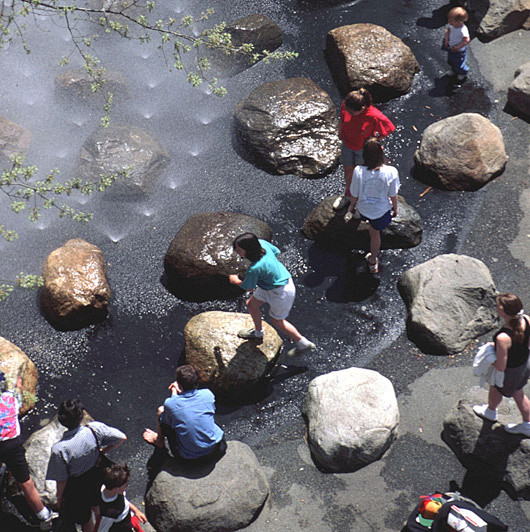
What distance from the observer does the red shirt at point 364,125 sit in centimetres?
857

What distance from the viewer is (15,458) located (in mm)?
6812

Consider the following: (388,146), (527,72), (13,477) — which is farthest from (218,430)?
(527,72)

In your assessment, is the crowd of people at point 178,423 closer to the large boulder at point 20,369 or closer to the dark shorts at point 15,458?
the dark shorts at point 15,458

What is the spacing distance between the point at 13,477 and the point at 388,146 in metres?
7.24

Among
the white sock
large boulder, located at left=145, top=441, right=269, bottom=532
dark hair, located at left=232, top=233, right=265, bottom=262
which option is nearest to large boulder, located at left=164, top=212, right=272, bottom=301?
dark hair, located at left=232, top=233, right=265, bottom=262

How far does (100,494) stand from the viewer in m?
6.84

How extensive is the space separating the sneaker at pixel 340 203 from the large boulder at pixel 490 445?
323 centimetres

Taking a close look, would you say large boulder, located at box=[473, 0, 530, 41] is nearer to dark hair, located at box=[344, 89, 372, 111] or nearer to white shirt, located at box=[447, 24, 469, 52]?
white shirt, located at box=[447, 24, 469, 52]

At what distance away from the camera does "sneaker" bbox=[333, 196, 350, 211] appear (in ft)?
30.9

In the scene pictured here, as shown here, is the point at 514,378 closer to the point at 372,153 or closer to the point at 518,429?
the point at 518,429

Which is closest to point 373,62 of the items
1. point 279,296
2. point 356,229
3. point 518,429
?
point 356,229

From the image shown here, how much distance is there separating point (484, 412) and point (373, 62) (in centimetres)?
650

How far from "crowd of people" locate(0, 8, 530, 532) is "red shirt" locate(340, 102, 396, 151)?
14.4 inches

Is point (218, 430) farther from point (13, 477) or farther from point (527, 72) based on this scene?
point (527, 72)
